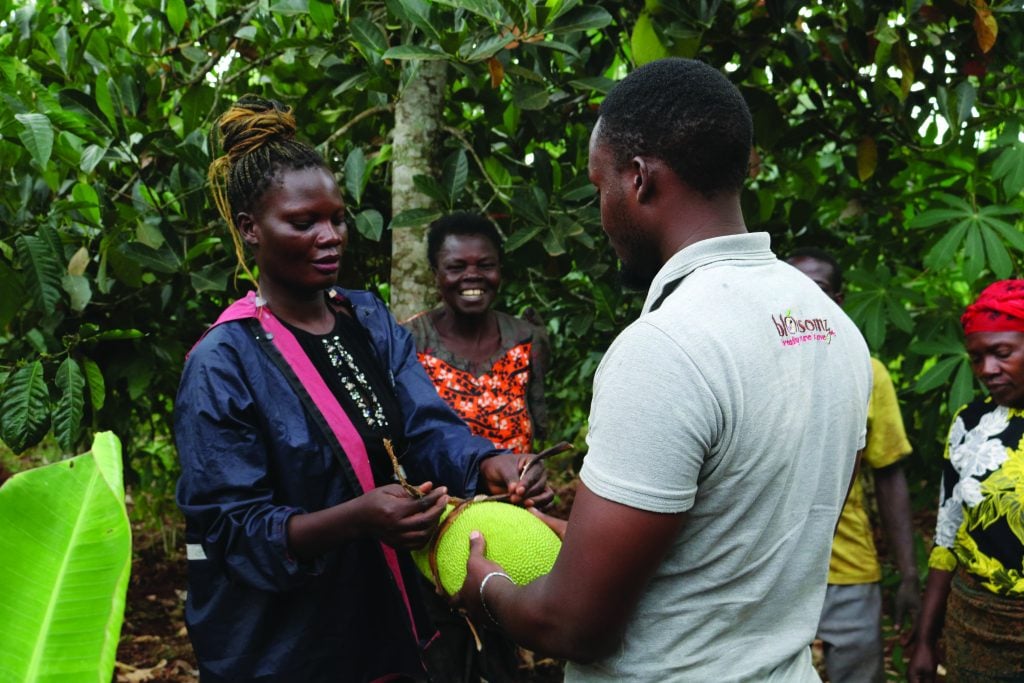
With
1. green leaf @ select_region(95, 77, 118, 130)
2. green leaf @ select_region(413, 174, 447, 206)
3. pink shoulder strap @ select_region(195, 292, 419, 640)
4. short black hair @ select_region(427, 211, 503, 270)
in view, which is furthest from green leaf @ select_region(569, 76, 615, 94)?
green leaf @ select_region(95, 77, 118, 130)

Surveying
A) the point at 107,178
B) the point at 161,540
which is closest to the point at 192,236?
the point at 107,178

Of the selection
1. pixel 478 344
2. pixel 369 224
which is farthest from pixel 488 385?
pixel 369 224

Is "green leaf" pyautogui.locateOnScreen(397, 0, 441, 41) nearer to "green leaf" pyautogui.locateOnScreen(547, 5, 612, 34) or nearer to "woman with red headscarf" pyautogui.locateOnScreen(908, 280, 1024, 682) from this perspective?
"green leaf" pyautogui.locateOnScreen(547, 5, 612, 34)

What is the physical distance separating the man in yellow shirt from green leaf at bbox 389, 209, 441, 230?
4.93ft

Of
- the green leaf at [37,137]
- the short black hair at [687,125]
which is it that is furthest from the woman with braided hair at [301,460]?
the short black hair at [687,125]

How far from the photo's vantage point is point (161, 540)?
5.30 m

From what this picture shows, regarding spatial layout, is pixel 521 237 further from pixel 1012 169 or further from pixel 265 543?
pixel 1012 169

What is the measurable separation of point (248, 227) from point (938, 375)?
2474 millimetres

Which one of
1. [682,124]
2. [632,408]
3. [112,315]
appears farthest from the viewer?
[112,315]

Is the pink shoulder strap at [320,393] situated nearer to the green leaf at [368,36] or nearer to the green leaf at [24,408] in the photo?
the green leaf at [24,408]

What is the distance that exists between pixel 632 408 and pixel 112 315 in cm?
249

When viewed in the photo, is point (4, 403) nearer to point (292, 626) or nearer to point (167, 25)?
point (292, 626)

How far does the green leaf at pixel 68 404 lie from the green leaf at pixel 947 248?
2.87m

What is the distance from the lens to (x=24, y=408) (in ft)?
8.31
